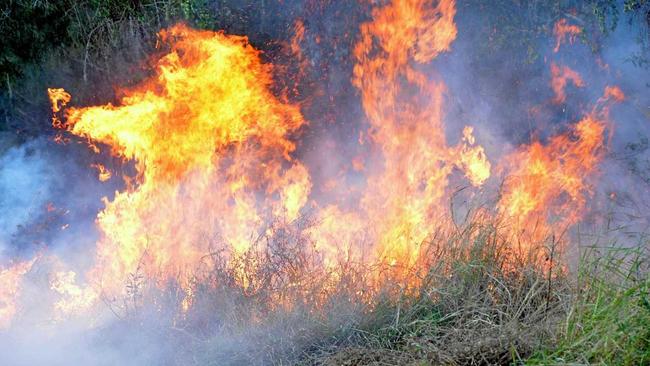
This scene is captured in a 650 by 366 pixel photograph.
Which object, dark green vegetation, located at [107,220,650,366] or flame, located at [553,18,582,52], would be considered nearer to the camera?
dark green vegetation, located at [107,220,650,366]

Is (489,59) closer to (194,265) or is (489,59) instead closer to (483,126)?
(483,126)

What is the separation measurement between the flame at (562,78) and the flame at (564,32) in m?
0.25

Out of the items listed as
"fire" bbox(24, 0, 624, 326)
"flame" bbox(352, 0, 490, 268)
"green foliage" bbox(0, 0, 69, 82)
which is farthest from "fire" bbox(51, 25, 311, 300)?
"green foliage" bbox(0, 0, 69, 82)

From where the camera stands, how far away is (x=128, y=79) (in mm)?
6918

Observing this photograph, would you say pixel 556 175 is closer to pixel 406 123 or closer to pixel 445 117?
pixel 445 117

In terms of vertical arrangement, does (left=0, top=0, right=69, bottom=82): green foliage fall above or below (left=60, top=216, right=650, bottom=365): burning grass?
above

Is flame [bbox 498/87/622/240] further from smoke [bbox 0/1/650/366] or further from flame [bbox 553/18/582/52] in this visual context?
flame [bbox 553/18/582/52]

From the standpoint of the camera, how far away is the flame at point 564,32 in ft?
20.2

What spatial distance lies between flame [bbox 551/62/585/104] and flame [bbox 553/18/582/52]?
0.81ft

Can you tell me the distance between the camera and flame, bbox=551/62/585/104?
20.8ft

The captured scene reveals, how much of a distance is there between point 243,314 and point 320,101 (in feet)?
10.9

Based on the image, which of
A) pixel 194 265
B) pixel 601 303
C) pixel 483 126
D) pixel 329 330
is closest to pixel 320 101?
pixel 483 126

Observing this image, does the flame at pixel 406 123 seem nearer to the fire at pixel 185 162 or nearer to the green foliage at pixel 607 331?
the fire at pixel 185 162

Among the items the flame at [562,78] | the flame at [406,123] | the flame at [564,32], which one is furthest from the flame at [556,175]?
the flame at [564,32]
